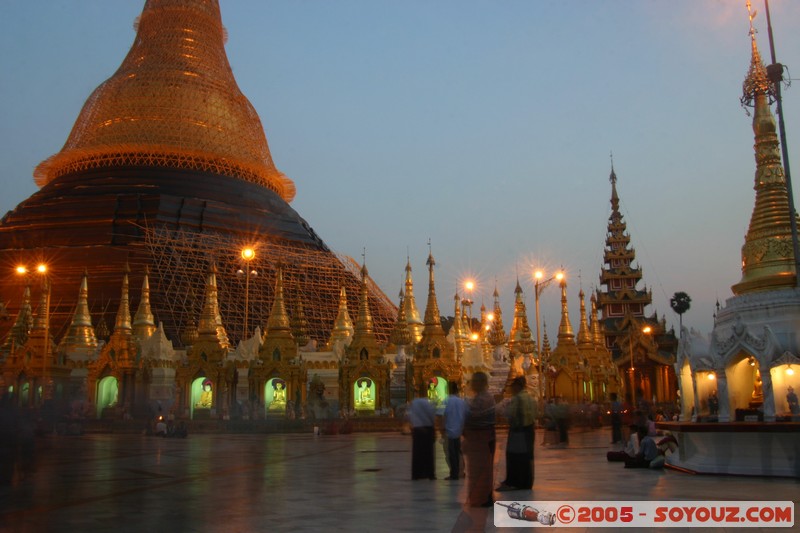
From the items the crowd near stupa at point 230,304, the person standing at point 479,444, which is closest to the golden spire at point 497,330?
the crowd near stupa at point 230,304

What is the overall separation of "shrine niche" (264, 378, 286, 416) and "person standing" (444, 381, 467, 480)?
27396mm

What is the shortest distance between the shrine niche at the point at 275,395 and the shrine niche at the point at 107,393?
8201 millimetres

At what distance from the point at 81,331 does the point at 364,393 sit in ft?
55.1

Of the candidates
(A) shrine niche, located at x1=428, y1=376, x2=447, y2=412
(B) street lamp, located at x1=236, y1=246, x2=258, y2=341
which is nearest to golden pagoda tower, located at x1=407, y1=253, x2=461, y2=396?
(A) shrine niche, located at x1=428, y1=376, x2=447, y2=412

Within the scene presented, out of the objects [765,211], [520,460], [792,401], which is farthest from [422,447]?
[765,211]

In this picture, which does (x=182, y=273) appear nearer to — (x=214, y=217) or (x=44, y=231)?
(x=214, y=217)

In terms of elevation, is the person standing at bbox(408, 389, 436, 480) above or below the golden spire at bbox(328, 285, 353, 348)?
below

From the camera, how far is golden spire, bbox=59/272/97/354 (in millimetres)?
44562

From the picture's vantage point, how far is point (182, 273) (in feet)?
172

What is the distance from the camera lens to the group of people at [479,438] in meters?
9.71

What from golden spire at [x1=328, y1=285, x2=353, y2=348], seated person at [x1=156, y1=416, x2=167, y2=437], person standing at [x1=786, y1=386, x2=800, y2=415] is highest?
golden spire at [x1=328, y1=285, x2=353, y2=348]

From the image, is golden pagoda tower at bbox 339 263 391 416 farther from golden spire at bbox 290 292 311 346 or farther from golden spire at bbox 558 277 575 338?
golden spire at bbox 558 277 575 338

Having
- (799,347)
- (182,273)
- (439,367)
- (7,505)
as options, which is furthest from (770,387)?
(182,273)

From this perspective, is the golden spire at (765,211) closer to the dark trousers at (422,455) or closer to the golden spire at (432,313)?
the dark trousers at (422,455)
